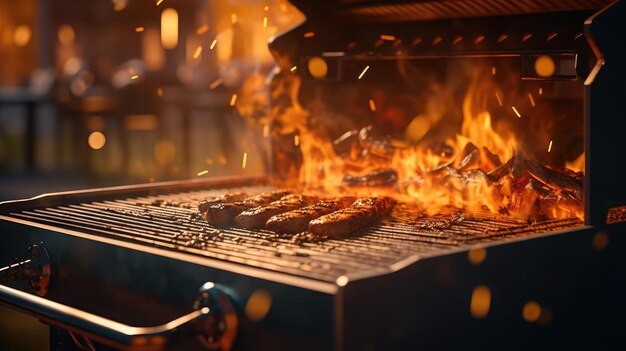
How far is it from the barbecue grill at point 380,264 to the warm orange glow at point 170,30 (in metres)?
13.4

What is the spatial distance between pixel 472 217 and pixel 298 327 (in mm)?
1214

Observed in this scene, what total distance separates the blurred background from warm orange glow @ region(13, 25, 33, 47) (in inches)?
1.2

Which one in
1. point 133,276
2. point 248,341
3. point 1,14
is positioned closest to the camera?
point 248,341

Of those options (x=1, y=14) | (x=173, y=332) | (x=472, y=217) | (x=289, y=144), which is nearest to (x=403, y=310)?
(x=173, y=332)

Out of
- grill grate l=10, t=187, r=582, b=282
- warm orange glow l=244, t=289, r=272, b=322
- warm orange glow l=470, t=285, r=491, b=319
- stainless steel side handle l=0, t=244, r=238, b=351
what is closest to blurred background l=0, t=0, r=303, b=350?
grill grate l=10, t=187, r=582, b=282

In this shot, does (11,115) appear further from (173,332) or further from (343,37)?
(173,332)

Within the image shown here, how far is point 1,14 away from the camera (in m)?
19.0

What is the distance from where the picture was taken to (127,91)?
411 inches

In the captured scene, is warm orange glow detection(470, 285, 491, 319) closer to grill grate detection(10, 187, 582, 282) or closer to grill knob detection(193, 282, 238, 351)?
grill grate detection(10, 187, 582, 282)

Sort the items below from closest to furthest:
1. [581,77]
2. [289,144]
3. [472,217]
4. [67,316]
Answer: [67,316], [581,77], [472,217], [289,144]

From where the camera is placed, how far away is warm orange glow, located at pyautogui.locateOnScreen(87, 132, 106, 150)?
1245cm

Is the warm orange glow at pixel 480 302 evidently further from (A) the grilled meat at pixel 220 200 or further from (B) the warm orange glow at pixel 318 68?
(B) the warm orange glow at pixel 318 68

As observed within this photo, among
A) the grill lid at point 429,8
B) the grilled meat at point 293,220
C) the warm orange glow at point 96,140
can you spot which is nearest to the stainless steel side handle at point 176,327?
the grilled meat at point 293,220

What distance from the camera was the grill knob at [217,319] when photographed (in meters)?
2.07
